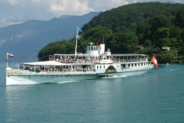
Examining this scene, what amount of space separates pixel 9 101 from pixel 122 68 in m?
27.8

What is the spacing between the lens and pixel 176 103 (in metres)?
38.8

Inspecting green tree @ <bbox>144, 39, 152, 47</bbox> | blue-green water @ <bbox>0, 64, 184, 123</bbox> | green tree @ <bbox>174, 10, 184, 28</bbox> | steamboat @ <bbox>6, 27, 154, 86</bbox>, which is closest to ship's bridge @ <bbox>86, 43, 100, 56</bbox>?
steamboat @ <bbox>6, 27, 154, 86</bbox>

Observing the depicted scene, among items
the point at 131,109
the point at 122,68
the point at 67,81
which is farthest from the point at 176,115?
the point at 122,68

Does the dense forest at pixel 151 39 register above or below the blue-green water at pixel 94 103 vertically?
above

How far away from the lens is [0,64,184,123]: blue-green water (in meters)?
33.9

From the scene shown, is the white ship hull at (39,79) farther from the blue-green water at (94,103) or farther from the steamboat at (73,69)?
the blue-green water at (94,103)

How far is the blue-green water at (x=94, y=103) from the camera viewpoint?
33.9m

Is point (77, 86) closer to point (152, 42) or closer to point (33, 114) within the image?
point (33, 114)

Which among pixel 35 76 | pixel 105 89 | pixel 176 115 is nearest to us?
pixel 176 115

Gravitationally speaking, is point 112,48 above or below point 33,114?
above

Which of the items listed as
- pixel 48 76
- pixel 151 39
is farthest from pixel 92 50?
pixel 151 39

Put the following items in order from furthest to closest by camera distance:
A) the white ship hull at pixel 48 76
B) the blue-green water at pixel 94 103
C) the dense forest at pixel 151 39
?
the dense forest at pixel 151 39, the white ship hull at pixel 48 76, the blue-green water at pixel 94 103

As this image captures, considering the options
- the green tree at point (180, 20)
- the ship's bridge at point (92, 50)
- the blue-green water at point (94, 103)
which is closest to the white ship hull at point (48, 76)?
the blue-green water at point (94, 103)

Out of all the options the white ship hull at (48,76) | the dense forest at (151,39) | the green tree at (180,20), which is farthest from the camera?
the green tree at (180,20)
